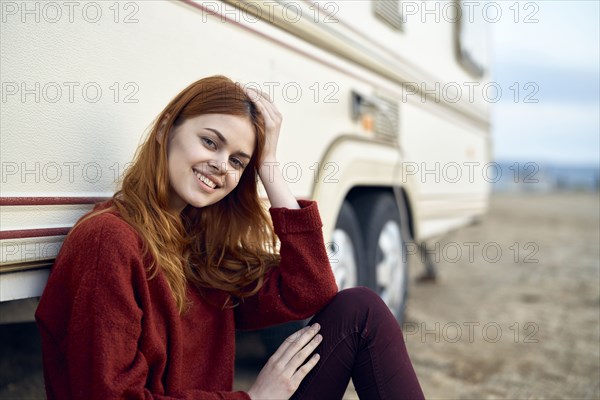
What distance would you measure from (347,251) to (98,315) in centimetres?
177

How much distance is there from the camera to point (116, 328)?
1317 mm

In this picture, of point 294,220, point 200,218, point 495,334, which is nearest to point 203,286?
point 200,218

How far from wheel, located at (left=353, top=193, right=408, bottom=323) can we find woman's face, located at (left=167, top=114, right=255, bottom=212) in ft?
5.18

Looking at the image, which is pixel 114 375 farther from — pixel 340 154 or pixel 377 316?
pixel 340 154

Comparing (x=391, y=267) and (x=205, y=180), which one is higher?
(x=205, y=180)

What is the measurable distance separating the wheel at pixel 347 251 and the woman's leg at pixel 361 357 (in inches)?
37.1

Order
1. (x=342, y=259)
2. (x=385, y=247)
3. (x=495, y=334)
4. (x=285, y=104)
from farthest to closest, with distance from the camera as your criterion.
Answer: (x=495, y=334), (x=385, y=247), (x=342, y=259), (x=285, y=104)

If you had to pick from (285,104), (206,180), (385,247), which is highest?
(285,104)

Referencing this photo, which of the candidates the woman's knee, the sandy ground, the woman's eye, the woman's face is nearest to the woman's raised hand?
the woman's knee

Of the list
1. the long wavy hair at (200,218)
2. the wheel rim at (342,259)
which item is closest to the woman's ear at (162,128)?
the long wavy hair at (200,218)

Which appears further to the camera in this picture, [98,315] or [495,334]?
[495,334]

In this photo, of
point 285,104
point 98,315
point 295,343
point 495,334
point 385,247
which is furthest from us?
point 495,334

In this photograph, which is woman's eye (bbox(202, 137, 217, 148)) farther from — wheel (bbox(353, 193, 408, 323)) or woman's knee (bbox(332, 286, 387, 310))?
wheel (bbox(353, 193, 408, 323))

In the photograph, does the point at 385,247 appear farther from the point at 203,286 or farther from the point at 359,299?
the point at 203,286
